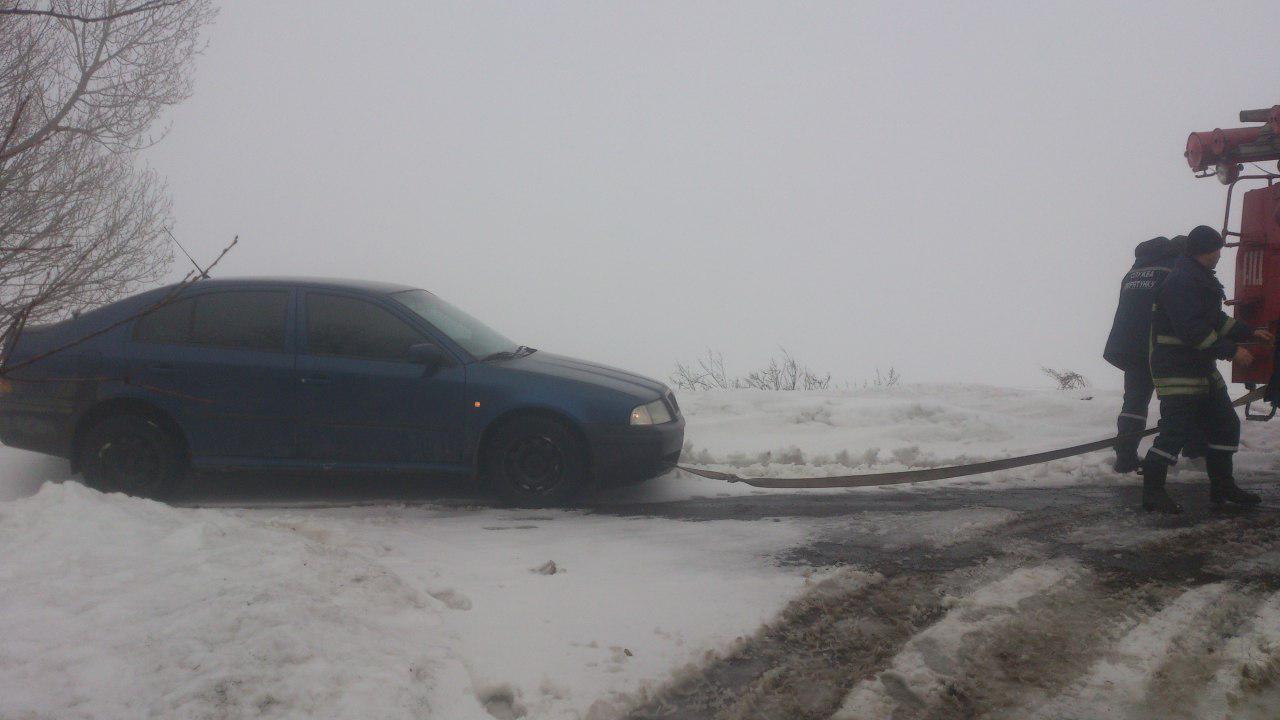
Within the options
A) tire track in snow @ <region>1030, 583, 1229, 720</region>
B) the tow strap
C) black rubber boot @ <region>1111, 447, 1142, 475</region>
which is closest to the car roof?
the tow strap

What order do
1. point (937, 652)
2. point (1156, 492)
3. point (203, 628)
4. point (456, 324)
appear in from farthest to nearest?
point (456, 324) → point (1156, 492) → point (937, 652) → point (203, 628)

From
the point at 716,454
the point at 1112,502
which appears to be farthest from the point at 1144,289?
the point at 716,454

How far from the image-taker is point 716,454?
27.3 feet

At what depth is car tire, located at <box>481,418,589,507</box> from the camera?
645 cm

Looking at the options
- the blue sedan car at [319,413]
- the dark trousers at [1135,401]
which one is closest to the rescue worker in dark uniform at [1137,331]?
the dark trousers at [1135,401]

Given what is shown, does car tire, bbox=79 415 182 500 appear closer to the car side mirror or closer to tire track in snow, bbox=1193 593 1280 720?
the car side mirror

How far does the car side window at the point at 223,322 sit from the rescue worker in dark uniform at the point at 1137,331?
20.5 feet

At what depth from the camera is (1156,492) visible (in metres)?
5.96

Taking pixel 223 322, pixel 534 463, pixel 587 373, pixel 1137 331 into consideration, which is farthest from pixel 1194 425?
pixel 223 322

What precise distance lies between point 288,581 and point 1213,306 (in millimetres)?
5546

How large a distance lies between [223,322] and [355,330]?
91 centimetres

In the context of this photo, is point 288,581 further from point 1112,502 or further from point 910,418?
point 910,418

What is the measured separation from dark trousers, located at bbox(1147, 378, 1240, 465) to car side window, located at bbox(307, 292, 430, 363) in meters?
4.82

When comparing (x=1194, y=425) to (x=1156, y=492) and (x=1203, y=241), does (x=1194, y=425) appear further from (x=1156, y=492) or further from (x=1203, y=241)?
(x=1203, y=241)
